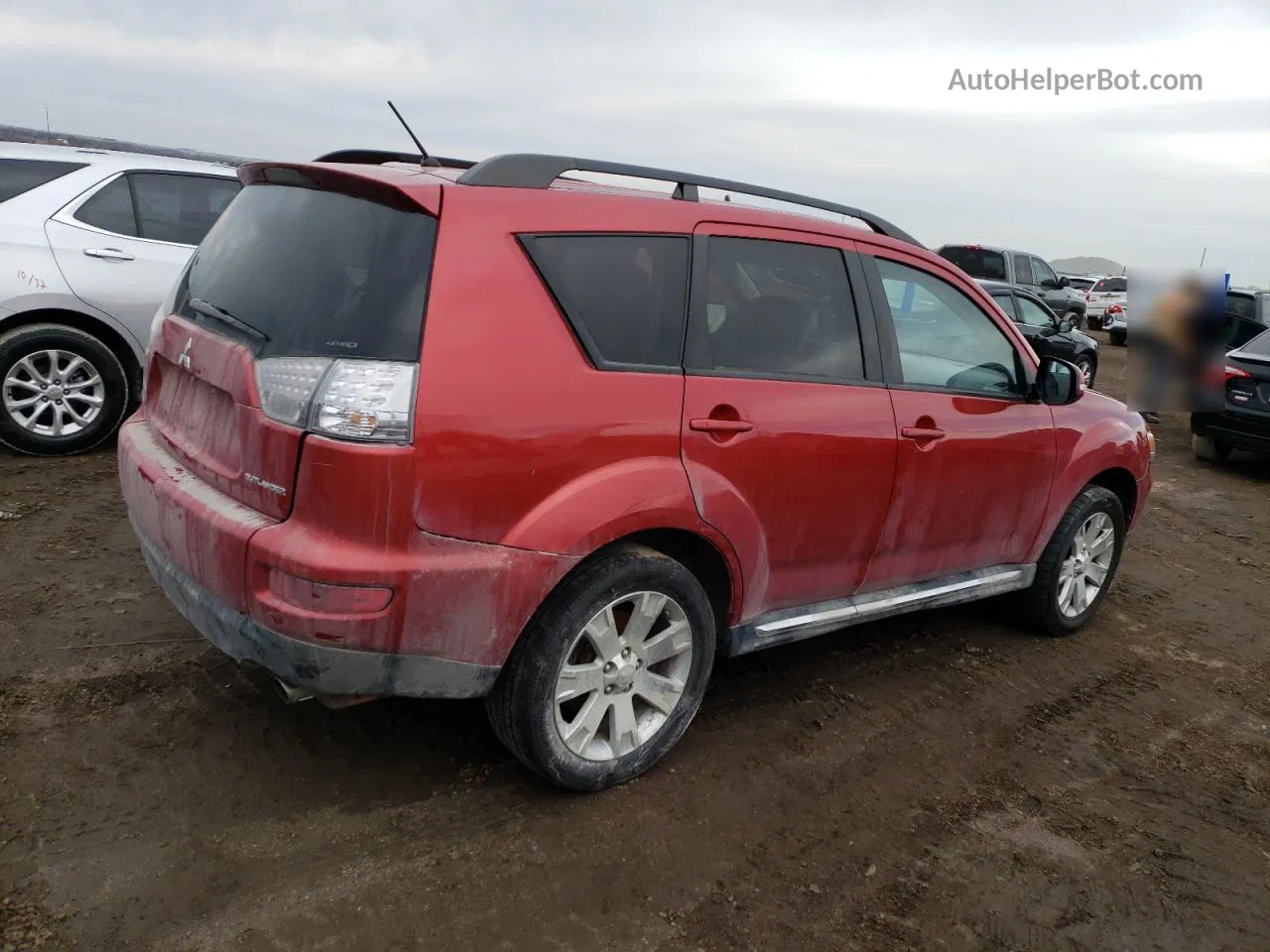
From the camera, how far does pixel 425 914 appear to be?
2506 millimetres

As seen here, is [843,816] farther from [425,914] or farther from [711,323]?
[711,323]

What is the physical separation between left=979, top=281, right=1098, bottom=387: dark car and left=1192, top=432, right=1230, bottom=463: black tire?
241cm

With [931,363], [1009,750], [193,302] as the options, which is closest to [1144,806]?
[1009,750]

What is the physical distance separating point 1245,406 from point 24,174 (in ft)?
32.1

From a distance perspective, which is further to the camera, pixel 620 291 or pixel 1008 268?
pixel 1008 268

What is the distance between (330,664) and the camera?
2.55m

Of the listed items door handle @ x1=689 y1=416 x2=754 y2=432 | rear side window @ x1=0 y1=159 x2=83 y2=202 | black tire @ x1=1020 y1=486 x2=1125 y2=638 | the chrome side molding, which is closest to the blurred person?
black tire @ x1=1020 y1=486 x2=1125 y2=638

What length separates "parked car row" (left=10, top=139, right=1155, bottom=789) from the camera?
252 centimetres

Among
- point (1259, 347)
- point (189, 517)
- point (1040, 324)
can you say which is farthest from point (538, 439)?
point (1040, 324)

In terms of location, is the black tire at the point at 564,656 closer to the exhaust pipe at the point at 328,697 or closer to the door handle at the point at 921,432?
the exhaust pipe at the point at 328,697

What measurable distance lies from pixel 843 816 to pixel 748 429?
1.22 meters

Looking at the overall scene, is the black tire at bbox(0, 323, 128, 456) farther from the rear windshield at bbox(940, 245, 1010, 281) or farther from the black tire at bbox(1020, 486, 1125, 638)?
the rear windshield at bbox(940, 245, 1010, 281)

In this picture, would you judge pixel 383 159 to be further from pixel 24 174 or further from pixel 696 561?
pixel 24 174

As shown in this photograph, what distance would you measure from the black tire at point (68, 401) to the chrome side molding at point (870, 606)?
466 centimetres
